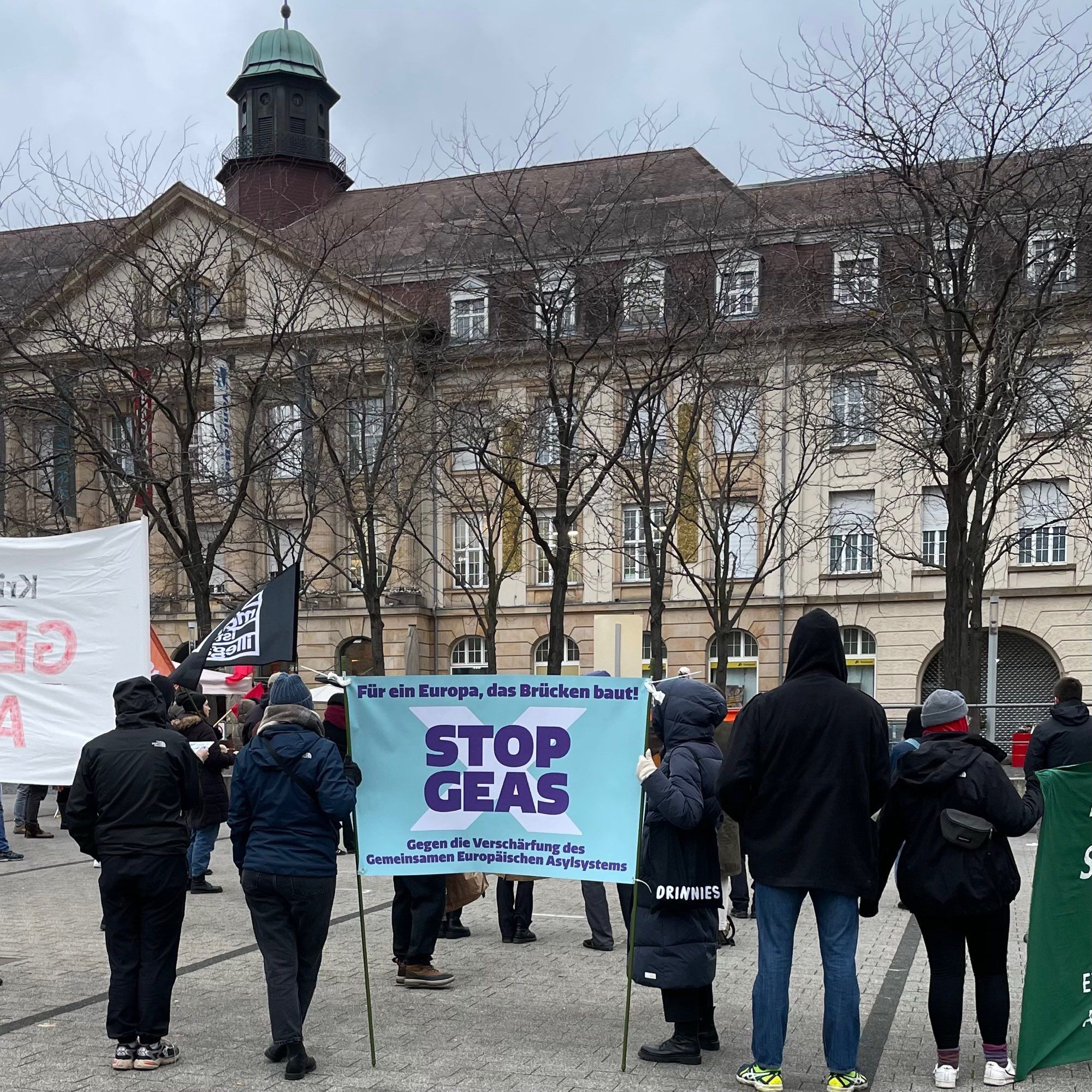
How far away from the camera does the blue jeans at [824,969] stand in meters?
5.98

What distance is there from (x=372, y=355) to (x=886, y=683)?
2042 centimetres

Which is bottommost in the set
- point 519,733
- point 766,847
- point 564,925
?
point 564,925

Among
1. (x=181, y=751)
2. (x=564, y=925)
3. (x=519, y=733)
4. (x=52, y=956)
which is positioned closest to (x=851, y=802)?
(x=519, y=733)

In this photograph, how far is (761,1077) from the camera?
608cm

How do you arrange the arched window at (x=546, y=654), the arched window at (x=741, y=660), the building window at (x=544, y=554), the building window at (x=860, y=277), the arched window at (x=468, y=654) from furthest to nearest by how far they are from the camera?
1. the arched window at (x=468, y=654)
2. the arched window at (x=546, y=654)
3. the arched window at (x=741, y=660)
4. the building window at (x=544, y=554)
5. the building window at (x=860, y=277)

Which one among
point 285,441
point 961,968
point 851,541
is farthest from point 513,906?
point 851,541

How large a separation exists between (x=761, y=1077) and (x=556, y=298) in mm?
15496

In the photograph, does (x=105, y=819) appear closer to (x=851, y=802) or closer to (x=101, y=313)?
(x=851, y=802)

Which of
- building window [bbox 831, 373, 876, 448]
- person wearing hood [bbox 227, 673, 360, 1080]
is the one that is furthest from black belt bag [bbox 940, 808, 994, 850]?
building window [bbox 831, 373, 876, 448]

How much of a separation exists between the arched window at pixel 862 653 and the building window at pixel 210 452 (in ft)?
65.0

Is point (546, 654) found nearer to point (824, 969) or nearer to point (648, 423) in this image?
point (648, 423)

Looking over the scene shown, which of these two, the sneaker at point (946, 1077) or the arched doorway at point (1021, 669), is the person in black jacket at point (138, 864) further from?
the arched doorway at point (1021, 669)

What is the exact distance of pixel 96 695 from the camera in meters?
8.23

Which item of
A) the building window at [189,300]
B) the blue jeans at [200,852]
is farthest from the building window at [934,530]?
the blue jeans at [200,852]
